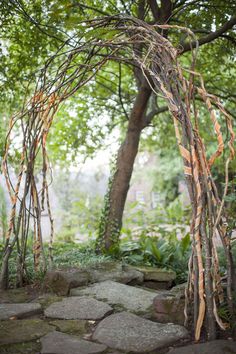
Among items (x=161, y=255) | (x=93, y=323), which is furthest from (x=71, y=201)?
(x=93, y=323)

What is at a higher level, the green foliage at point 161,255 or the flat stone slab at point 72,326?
the green foliage at point 161,255

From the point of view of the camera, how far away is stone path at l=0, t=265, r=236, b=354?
6.41 feet

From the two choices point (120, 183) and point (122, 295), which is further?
point (120, 183)

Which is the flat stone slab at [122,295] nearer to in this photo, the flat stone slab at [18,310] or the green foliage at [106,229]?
the flat stone slab at [18,310]

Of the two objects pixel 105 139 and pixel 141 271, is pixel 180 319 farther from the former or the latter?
pixel 105 139

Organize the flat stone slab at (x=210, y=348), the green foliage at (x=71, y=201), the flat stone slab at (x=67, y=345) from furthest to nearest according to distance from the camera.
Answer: the green foliage at (x=71, y=201), the flat stone slab at (x=67, y=345), the flat stone slab at (x=210, y=348)

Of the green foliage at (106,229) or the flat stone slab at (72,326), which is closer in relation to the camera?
the flat stone slab at (72,326)

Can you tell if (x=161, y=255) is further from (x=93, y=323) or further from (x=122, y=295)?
(x=93, y=323)

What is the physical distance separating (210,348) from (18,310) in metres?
1.39

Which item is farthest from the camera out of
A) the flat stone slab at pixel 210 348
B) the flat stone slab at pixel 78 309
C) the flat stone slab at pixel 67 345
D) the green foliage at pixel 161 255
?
the green foliage at pixel 161 255

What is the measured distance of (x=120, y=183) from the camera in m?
5.03

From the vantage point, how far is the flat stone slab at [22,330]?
6.87 ft

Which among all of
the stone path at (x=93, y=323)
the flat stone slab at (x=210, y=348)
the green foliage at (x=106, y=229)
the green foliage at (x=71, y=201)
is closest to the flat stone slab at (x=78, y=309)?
the stone path at (x=93, y=323)

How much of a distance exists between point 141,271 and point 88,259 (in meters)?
0.64
